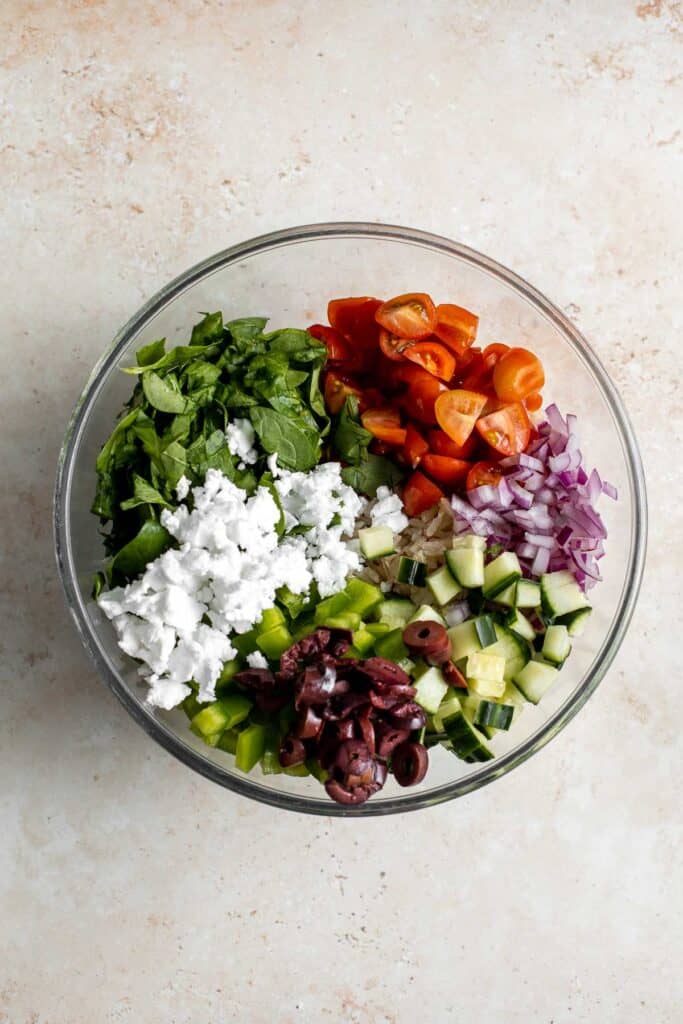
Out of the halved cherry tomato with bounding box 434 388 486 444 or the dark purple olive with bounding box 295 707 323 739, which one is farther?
the halved cherry tomato with bounding box 434 388 486 444

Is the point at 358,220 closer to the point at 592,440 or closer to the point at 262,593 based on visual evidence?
the point at 592,440

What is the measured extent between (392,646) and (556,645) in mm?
293

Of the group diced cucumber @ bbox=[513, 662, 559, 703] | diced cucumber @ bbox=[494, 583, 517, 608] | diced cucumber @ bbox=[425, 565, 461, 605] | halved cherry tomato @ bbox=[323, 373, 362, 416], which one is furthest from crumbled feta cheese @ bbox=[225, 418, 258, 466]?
diced cucumber @ bbox=[513, 662, 559, 703]

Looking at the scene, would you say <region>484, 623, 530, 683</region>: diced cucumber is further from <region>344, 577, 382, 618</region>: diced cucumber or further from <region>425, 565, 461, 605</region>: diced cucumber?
<region>344, 577, 382, 618</region>: diced cucumber

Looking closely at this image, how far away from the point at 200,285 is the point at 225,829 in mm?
1061

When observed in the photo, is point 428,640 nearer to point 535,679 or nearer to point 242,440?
point 535,679

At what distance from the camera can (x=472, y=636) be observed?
1.71 m

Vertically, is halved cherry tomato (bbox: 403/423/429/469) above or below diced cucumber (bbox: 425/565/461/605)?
above

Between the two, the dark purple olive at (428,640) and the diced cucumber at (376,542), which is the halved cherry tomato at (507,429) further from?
the dark purple olive at (428,640)

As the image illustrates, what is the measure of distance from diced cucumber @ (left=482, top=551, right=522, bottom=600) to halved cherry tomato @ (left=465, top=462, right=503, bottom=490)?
139 mm

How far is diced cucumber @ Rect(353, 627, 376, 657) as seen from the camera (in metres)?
1.67

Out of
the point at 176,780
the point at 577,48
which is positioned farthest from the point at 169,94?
the point at 176,780

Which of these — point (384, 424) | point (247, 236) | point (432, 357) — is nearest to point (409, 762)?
point (384, 424)

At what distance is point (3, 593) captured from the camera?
6.61 ft
